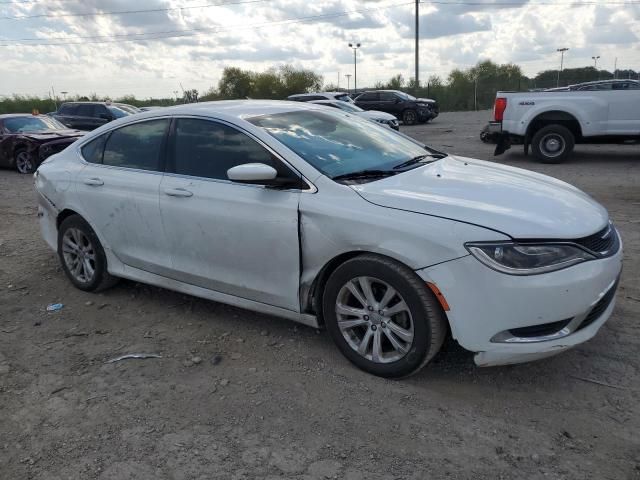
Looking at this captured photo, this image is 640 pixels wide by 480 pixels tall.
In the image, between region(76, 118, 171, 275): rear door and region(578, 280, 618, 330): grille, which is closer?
region(578, 280, 618, 330): grille

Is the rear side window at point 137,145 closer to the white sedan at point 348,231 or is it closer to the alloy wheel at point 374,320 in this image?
the white sedan at point 348,231

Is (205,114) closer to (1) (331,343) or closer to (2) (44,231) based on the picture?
(1) (331,343)

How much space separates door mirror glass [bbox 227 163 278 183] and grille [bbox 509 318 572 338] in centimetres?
165

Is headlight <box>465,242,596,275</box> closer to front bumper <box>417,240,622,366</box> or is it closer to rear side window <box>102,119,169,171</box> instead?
front bumper <box>417,240,622,366</box>

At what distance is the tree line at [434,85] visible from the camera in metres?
41.8

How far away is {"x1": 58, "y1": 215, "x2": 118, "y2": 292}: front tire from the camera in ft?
15.6

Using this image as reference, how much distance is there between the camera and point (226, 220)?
3.73 metres

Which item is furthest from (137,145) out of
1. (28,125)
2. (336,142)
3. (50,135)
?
(28,125)

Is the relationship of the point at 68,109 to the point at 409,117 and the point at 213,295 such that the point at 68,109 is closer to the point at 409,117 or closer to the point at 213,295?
the point at 409,117

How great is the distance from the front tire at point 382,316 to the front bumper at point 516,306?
119 millimetres

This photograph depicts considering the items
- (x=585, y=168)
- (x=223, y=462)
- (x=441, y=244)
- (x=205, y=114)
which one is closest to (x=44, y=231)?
(x=205, y=114)

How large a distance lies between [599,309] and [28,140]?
526 inches

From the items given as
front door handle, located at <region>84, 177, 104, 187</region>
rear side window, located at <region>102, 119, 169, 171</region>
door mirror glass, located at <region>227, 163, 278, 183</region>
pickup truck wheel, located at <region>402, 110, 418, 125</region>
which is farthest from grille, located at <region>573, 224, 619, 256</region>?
pickup truck wheel, located at <region>402, 110, 418, 125</region>

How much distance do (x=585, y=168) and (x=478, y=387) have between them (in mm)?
8992
